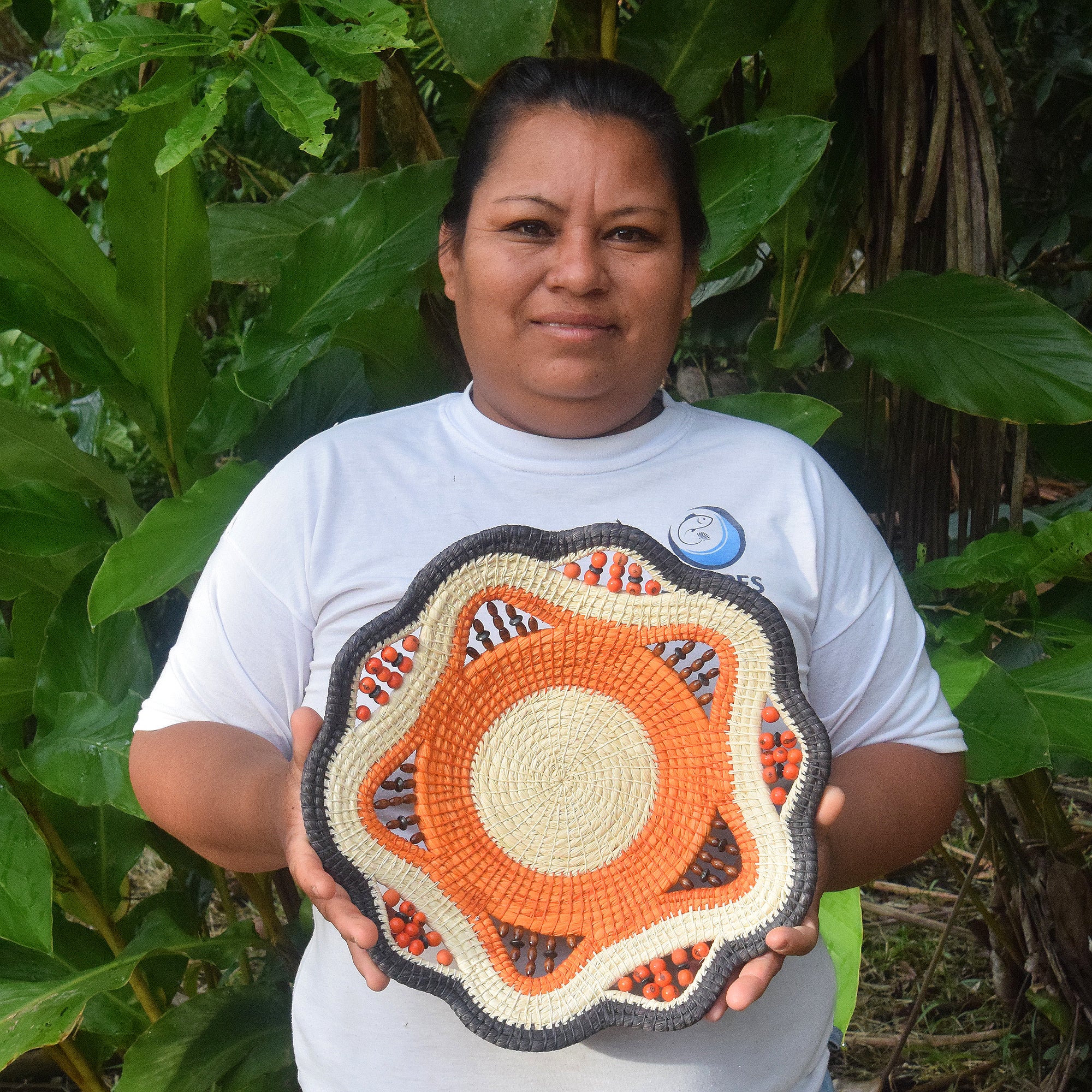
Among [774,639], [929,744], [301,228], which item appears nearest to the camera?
[774,639]

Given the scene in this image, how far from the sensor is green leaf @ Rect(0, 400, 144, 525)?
964 millimetres

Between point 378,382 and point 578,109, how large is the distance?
16.1 inches

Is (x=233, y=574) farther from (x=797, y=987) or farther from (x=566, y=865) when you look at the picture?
(x=797, y=987)

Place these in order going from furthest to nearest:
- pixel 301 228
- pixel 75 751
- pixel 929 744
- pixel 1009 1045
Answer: pixel 1009 1045 → pixel 301 228 → pixel 75 751 → pixel 929 744

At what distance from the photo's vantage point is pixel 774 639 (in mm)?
617

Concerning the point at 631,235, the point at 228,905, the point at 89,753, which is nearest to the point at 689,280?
the point at 631,235

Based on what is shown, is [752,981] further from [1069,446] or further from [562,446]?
[1069,446]

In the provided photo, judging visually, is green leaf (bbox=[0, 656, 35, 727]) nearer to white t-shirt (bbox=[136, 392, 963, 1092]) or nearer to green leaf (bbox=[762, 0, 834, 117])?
white t-shirt (bbox=[136, 392, 963, 1092])

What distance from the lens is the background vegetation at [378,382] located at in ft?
2.92

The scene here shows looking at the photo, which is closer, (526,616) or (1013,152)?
(526,616)

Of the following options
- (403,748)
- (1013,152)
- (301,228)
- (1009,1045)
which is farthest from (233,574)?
(1013,152)

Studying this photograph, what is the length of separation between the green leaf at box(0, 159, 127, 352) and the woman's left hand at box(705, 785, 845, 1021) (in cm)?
76

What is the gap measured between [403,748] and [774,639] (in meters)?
0.23

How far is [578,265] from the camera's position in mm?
715
